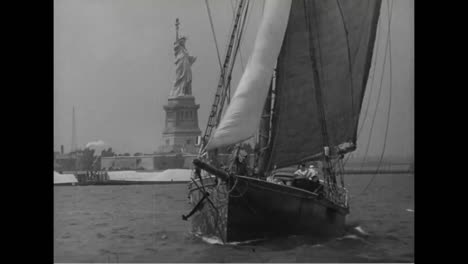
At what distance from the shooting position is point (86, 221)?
10.8 metres

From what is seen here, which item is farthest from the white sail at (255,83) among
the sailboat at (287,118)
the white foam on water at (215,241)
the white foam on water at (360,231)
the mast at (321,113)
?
the white foam on water at (360,231)

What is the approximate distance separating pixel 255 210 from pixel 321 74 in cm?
308

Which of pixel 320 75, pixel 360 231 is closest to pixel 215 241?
pixel 360 231

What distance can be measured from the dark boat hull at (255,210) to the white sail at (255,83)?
0.81 meters

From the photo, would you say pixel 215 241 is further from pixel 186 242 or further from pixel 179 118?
pixel 179 118

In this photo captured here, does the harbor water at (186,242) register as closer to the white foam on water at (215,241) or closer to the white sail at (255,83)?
the white foam on water at (215,241)

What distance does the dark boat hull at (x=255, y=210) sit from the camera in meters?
11.0

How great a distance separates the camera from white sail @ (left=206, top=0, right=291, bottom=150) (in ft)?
34.3

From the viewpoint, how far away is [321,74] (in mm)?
13102
